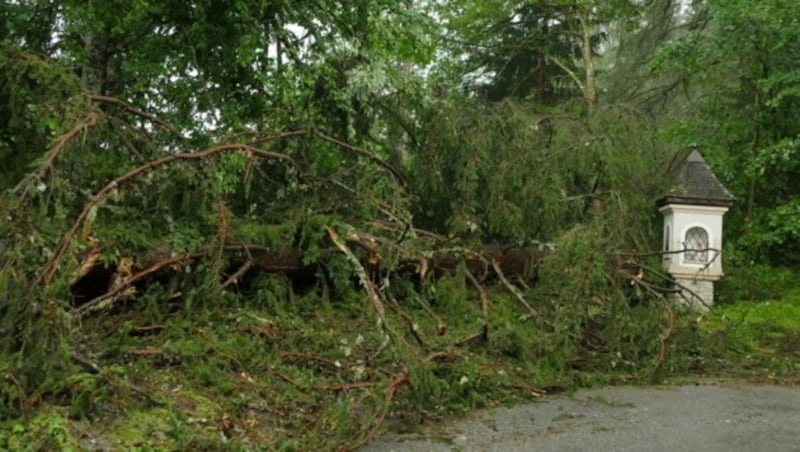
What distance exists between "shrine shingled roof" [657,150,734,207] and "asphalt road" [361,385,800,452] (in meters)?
5.71

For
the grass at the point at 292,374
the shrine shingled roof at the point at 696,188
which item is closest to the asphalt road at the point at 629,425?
the grass at the point at 292,374

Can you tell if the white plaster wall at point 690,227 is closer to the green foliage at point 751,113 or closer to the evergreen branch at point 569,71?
the green foliage at point 751,113

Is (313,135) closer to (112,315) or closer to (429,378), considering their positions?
(112,315)

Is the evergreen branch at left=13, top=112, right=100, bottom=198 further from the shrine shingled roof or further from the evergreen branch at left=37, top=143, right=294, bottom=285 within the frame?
the shrine shingled roof

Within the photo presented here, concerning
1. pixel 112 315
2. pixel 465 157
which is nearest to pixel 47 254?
pixel 112 315

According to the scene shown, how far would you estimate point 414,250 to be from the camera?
21.1 ft

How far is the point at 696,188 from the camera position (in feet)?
36.5

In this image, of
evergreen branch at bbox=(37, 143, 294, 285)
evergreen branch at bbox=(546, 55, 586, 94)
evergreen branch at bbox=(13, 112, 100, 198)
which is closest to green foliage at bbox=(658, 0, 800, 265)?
evergreen branch at bbox=(546, 55, 586, 94)

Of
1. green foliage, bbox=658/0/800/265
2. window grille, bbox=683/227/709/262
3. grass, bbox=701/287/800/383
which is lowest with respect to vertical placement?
grass, bbox=701/287/800/383

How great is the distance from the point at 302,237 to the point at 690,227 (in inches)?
288

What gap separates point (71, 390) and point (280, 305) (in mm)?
2260

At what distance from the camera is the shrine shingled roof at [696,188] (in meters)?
11.0

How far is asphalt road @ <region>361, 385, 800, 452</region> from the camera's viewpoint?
412 centimetres

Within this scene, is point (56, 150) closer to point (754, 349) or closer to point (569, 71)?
point (754, 349)
